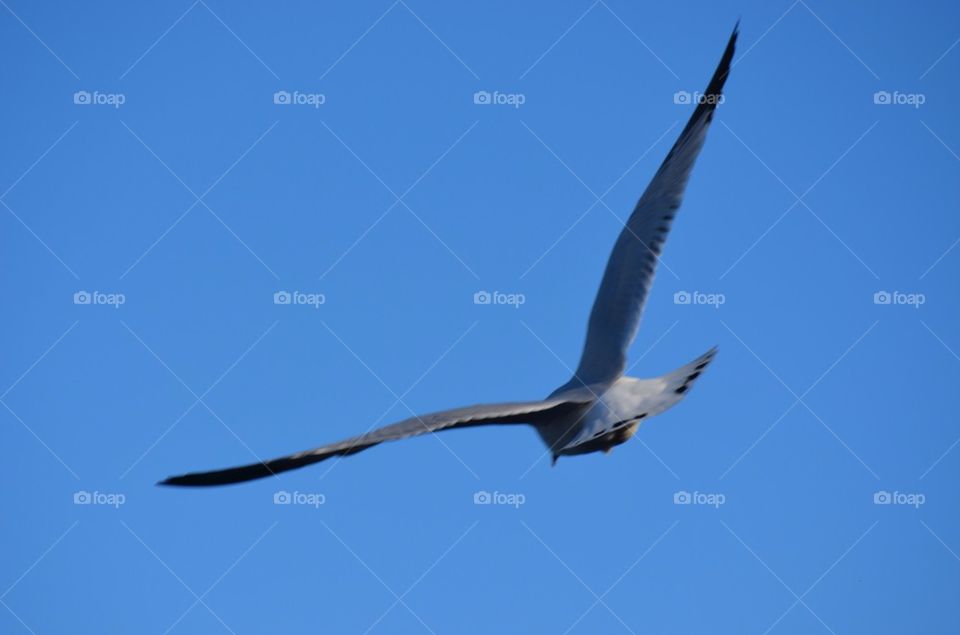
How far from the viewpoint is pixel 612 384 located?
988 cm

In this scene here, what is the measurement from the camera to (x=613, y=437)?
9.31 meters

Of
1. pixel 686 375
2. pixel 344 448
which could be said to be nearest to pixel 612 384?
pixel 686 375

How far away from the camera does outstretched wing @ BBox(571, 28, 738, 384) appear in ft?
33.8

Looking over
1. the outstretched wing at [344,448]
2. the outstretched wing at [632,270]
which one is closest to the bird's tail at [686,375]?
the outstretched wing at [632,270]

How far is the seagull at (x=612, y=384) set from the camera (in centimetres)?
761

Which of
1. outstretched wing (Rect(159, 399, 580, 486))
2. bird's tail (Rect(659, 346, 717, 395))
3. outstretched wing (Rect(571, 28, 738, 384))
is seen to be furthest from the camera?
outstretched wing (Rect(571, 28, 738, 384))

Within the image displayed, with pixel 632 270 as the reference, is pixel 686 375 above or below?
below

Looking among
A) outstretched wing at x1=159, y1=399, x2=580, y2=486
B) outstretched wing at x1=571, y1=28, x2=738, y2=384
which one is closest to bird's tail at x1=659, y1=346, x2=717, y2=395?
outstretched wing at x1=571, y1=28, x2=738, y2=384

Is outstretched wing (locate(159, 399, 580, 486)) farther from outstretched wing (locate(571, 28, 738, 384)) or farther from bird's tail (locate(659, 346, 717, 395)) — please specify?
outstretched wing (locate(571, 28, 738, 384))

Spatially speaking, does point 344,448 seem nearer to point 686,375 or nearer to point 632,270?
point 686,375

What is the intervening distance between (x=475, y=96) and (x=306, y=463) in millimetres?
4870

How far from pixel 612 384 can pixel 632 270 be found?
43.4 inches

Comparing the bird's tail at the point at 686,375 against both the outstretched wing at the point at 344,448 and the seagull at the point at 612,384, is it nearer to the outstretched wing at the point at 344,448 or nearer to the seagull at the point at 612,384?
the seagull at the point at 612,384

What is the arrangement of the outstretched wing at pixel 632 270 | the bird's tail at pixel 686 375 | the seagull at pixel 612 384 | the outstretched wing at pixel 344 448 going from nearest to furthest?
the outstretched wing at pixel 344 448
the seagull at pixel 612 384
the bird's tail at pixel 686 375
the outstretched wing at pixel 632 270
